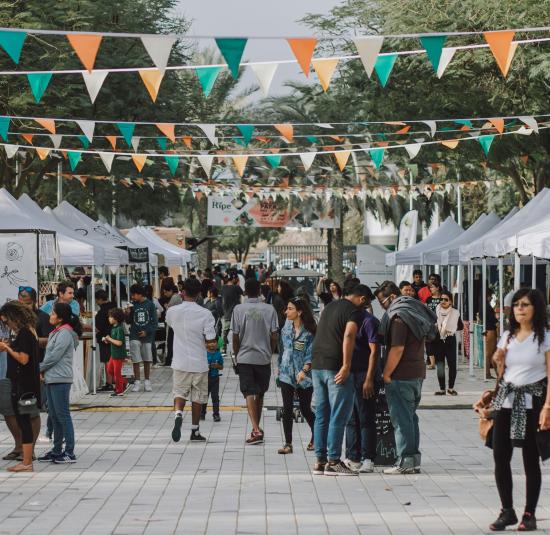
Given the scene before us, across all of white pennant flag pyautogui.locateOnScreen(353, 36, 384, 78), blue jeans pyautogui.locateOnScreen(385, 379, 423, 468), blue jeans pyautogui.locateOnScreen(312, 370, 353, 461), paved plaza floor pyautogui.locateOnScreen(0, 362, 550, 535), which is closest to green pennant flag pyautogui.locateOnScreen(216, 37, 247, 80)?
white pennant flag pyautogui.locateOnScreen(353, 36, 384, 78)

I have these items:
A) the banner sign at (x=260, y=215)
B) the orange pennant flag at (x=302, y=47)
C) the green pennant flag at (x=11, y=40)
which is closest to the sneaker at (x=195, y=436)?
the orange pennant flag at (x=302, y=47)

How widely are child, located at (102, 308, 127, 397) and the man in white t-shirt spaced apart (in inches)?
234

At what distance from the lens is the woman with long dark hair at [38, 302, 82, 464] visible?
40.6 ft

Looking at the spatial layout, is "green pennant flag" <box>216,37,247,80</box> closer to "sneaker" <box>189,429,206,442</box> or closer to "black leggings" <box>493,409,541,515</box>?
"sneaker" <box>189,429,206,442</box>

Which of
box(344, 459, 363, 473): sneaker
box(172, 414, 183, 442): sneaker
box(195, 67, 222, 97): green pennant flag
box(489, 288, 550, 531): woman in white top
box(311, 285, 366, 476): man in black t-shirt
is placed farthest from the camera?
box(195, 67, 222, 97): green pennant flag

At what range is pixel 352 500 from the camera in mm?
10109

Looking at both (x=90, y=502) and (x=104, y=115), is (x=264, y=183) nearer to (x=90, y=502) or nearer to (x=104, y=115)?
(x=104, y=115)

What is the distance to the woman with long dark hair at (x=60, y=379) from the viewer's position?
12.4 m

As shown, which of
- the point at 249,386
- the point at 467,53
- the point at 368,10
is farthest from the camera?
the point at 368,10

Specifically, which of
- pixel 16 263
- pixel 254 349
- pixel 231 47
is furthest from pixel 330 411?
pixel 16 263

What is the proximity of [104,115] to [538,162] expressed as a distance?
10602mm

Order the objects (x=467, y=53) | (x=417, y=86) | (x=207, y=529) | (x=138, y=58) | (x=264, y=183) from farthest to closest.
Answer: (x=264, y=183) < (x=138, y=58) < (x=417, y=86) < (x=467, y=53) < (x=207, y=529)

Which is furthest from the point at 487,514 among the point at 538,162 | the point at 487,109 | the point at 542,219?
the point at 538,162

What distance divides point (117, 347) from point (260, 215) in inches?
1475
